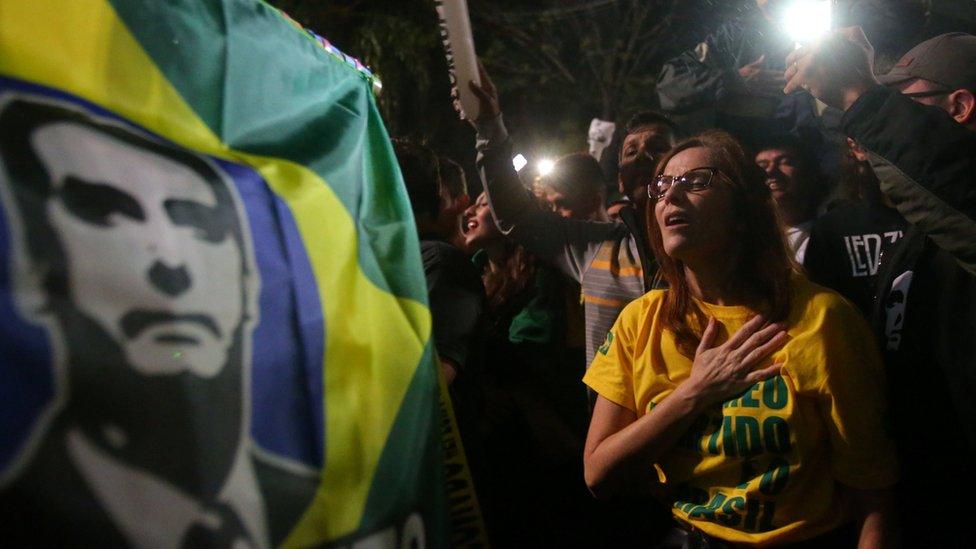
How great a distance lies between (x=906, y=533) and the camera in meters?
1.88

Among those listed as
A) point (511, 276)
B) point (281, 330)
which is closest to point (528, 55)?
point (511, 276)

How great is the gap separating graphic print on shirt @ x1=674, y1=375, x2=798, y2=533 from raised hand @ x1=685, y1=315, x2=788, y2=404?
4 cm

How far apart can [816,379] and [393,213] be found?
3.38 ft

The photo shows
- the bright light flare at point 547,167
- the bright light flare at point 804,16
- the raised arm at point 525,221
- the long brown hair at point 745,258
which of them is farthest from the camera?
the bright light flare at point 547,167

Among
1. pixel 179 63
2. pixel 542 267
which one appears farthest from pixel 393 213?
pixel 542 267

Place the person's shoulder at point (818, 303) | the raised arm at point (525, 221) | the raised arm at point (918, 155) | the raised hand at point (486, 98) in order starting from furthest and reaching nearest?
1. the raised arm at point (525, 221)
2. the raised hand at point (486, 98)
3. the person's shoulder at point (818, 303)
4. the raised arm at point (918, 155)

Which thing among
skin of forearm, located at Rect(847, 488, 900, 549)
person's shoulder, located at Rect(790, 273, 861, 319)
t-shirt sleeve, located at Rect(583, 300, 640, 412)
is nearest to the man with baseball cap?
skin of forearm, located at Rect(847, 488, 900, 549)

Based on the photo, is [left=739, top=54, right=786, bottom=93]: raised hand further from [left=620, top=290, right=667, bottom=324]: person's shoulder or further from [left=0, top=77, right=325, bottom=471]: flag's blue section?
[left=0, top=77, right=325, bottom=471]: flag's blue section

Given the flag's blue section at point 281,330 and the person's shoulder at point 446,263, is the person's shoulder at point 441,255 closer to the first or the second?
the person's shoulder at point 446,263

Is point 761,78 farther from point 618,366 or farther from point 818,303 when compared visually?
point 618,366

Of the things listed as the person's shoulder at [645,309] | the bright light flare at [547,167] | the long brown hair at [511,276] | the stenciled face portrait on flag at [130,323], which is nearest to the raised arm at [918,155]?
the person's shoulder at [645,309]

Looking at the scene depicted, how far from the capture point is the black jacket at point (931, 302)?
1.70 meters

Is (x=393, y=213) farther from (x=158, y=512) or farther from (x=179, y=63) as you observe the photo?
(x=158, y=512)

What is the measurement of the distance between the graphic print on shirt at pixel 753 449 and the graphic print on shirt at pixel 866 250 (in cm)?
81
